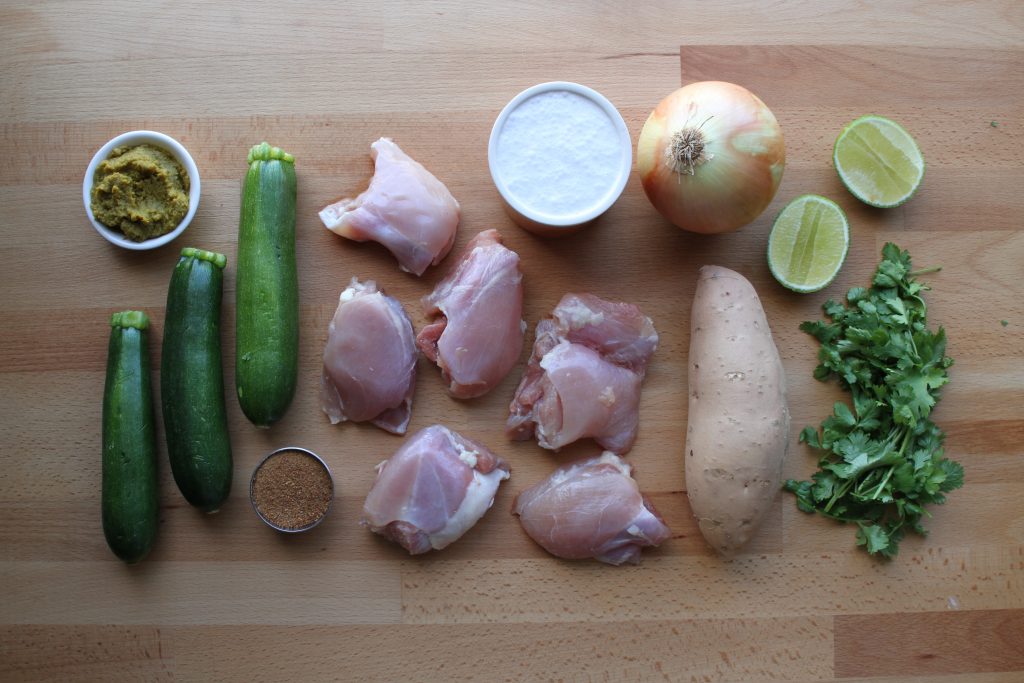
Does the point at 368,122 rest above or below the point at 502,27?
below

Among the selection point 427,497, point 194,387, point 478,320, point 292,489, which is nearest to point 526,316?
point 478,320

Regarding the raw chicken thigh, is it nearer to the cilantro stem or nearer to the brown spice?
the brown spice

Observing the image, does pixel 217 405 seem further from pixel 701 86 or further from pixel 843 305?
pixel 843 305

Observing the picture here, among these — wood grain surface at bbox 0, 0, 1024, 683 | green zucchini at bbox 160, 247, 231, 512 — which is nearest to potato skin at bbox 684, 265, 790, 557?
wood grain surface at bbox 0, 0, 1024, 683

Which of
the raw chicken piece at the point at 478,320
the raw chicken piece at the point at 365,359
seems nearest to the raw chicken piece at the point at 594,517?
the raw chicken piece at the point at 478,320

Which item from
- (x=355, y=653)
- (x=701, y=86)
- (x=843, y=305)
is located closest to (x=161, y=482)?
(x=355, y=653)
